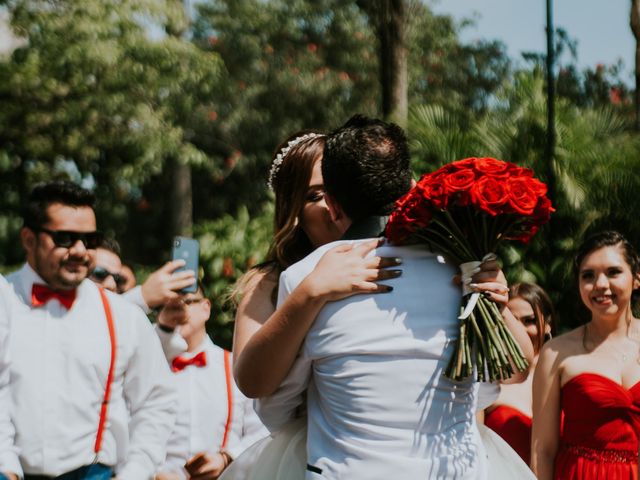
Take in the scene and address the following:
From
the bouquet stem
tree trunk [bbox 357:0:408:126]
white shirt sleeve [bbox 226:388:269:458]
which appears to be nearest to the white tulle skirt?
the bouquet stem

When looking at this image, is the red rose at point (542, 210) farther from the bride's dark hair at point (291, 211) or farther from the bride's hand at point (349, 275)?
the bride's dark hair at point (291, 211)

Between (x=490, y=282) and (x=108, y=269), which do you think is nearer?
(x=490, y=282)

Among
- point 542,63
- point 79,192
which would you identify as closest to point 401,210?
point 79,192

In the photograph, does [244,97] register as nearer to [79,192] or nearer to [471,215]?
[79,192]

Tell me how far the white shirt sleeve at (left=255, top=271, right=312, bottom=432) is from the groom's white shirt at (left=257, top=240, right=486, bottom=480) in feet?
0.13

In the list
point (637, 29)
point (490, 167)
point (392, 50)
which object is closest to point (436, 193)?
point (490, 167)

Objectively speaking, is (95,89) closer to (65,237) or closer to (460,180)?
(65,237)

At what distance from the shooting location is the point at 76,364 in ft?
13.8

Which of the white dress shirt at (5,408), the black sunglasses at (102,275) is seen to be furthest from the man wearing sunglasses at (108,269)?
the white dress shirt at (5,408)

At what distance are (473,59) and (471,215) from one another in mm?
24639

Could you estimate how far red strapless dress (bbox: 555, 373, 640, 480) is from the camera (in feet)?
16.4

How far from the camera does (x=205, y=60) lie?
15.3m

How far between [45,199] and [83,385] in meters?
0.85

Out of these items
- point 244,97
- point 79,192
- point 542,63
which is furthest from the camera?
point 244,97
